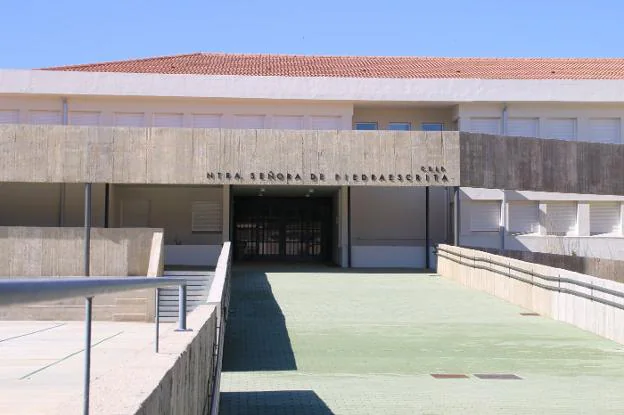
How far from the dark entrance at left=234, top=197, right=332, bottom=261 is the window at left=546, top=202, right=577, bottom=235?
33.8 ft

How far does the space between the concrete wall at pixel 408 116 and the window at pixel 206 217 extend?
7.21 metres

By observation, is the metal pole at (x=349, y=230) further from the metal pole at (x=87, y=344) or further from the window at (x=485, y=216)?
the metal pole at (x=87, y=344)

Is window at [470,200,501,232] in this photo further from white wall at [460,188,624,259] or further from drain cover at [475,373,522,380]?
drain cover at [475,373,522,380]

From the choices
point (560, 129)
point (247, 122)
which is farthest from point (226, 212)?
point (560, 129)

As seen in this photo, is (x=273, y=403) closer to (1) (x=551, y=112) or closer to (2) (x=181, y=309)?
(2) (x=181, y=309)

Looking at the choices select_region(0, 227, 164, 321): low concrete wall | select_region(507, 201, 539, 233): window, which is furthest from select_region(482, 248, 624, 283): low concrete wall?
select_region(0, 227, 164, 321): low concrete wall

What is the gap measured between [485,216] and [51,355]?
24.5 metres

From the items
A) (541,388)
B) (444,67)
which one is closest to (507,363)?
(541,388)

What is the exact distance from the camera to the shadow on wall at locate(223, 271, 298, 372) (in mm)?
11508

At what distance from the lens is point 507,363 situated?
37.9 feet

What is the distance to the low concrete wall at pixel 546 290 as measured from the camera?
13.7 metres

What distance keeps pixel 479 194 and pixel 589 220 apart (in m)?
5.27

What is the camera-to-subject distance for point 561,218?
124 ft

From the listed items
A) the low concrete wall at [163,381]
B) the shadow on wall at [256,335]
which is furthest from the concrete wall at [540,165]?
the low concrete wall at [163,381]
